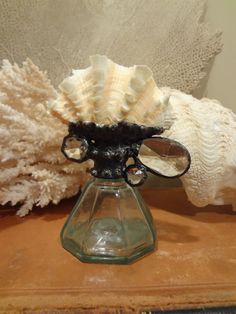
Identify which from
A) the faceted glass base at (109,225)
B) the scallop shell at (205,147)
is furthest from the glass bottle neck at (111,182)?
the scallop shell at (205,147)

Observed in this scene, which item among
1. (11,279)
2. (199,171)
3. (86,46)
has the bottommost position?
(11,279)

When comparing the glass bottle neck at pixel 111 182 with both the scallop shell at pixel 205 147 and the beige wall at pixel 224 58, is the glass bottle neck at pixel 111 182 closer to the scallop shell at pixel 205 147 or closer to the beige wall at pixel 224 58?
the scallop shell at pixel 205 147

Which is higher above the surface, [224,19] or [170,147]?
[224,19]

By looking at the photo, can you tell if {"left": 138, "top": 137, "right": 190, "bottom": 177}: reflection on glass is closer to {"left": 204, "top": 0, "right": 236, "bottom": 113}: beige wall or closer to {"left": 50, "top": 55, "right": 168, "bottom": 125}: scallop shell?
{"left": 50, "top": 55, "right": 168, "bottom": 125}: scallop shell

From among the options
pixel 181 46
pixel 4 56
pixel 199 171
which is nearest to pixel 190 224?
pixel 199 171

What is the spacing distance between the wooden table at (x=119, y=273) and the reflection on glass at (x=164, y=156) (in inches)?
3.9

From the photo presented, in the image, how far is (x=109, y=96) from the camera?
1.19ft

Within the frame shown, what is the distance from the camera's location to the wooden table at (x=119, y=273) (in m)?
0.32

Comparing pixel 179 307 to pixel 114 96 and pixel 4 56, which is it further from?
pixel 4 56

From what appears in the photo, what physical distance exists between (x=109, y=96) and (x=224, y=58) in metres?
0.42

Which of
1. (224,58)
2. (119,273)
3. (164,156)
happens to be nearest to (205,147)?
(164,156)

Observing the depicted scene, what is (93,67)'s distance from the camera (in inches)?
14.4

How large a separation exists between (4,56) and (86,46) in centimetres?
15

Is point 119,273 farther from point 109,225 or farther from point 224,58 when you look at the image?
point 224,58
